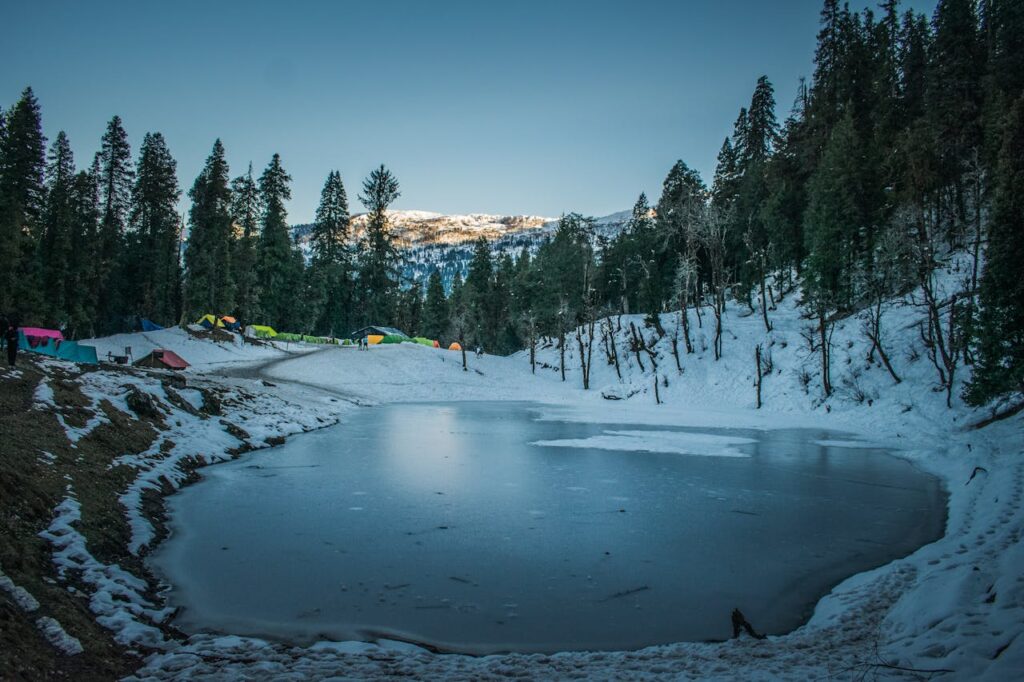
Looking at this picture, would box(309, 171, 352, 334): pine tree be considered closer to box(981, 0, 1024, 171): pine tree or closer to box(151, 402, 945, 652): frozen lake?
box(151, 402, 945, 652): frozen lake

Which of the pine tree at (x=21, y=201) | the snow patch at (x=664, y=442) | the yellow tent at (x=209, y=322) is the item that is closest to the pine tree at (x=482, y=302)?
the yellow tent at (x=209, y=322)

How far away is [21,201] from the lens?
3869 cm

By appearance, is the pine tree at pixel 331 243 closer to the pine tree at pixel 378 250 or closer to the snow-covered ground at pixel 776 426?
the pine tree at pixel 378 250

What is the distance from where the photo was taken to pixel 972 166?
31297 mm

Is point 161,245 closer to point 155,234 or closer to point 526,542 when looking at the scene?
point 155,234

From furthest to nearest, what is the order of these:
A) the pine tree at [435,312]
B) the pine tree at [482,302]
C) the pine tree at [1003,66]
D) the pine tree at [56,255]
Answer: the pine tree at [435,312], the pine tree at [482,302], the pine tree at [56,255], the pine tree at [1003,66]

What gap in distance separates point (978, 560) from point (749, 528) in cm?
326

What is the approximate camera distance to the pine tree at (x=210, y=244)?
49000mm

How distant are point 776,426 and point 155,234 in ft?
187

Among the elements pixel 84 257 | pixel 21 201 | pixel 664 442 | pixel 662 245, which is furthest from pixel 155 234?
pixel 664 442

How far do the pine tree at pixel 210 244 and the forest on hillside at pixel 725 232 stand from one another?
0.20 m

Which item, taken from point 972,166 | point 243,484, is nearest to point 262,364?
point 243,484

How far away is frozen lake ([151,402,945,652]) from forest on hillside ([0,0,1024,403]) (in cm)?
1196

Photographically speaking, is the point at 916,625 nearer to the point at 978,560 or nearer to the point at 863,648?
the point at 863,648
